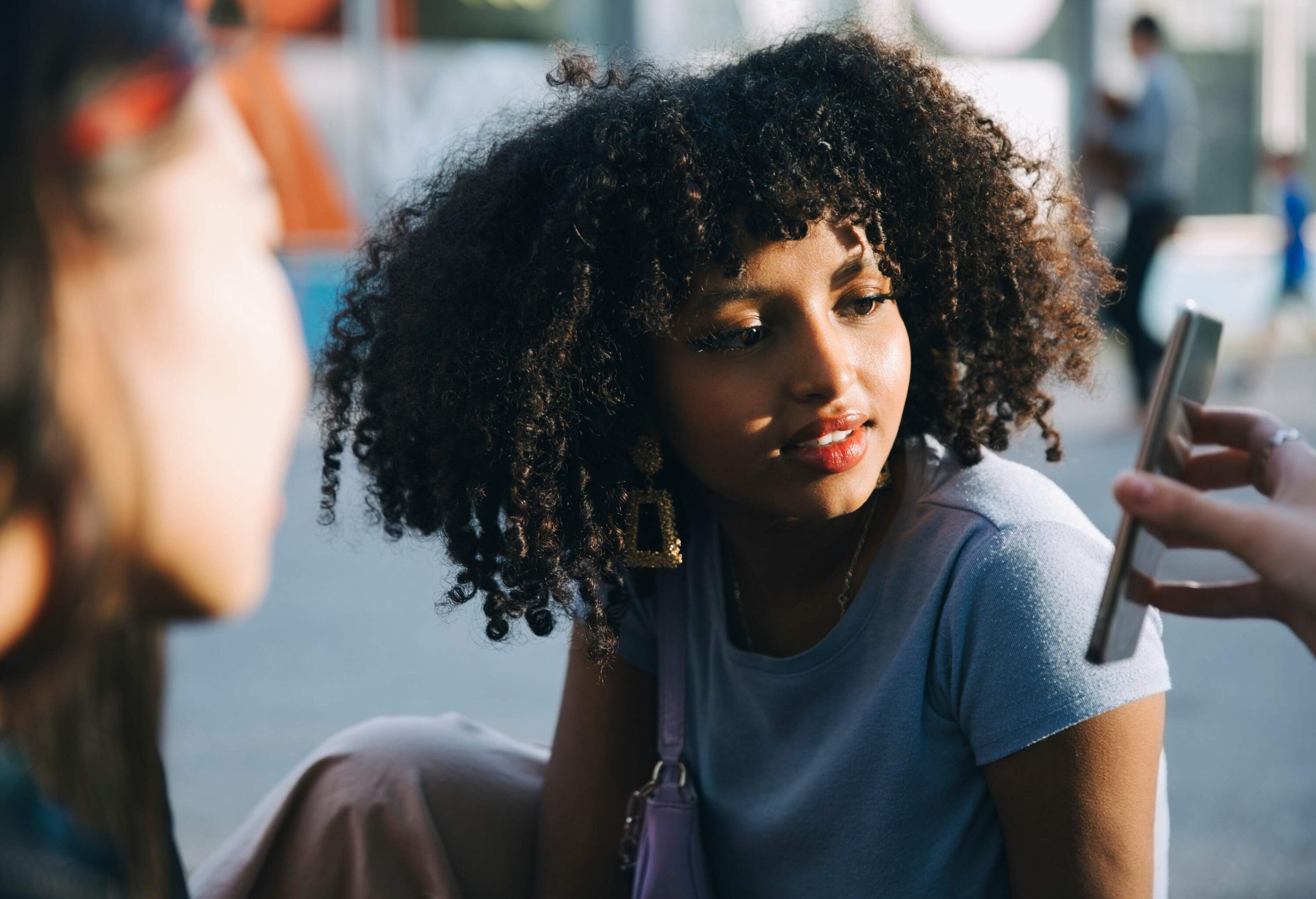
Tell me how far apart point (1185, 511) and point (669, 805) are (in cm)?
103

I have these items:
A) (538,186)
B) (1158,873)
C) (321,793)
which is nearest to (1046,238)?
(538,186)

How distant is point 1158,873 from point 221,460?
54.0 inches

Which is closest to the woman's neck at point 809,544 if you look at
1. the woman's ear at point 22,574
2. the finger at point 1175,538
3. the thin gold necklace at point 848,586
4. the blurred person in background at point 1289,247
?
the thin gold necklace at point 848,586

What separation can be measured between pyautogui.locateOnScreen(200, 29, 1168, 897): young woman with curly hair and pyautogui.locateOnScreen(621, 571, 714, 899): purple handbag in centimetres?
3

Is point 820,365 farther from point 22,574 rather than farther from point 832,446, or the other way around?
point 22,574

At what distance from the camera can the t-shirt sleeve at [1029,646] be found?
1.68 m

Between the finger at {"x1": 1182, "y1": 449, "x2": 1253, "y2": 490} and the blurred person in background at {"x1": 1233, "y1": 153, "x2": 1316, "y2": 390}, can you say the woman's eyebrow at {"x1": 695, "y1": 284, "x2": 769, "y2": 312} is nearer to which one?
the finger at {"x1": 1182, "y1": 449, "x2": 1253, "y2": 490}

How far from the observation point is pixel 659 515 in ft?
6.88

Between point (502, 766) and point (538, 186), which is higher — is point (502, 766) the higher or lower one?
the lower one

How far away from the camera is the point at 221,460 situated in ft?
3.55

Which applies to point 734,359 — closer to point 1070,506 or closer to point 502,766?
point 1070,506

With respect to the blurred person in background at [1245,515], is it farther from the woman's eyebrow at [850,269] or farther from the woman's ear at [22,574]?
the woman's ear at [22,574]

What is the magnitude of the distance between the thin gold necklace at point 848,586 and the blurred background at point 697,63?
1.85 feet

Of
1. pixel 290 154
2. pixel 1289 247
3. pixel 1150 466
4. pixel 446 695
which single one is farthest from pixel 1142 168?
pixel 1150 466
